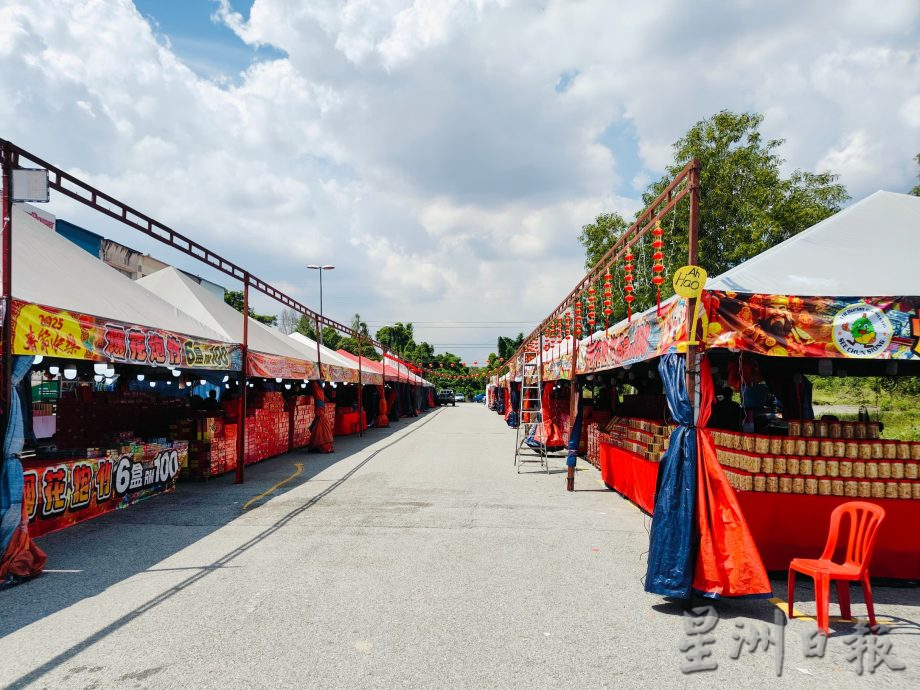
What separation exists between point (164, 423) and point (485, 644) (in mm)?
10420

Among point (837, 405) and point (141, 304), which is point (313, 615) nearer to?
point (141, 304)

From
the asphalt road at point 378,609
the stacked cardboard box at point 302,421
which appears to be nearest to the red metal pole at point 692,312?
the asphalt road at point 378,609

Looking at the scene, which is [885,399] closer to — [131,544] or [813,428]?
[813,428]

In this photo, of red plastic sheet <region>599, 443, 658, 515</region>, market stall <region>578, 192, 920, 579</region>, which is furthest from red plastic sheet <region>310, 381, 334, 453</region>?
market stall <region>578, 192, 920, 579</region>

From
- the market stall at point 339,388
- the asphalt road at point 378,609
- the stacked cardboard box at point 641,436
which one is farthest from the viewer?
the market stall at point 339,388

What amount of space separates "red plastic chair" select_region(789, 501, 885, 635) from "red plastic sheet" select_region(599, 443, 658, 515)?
120 inches

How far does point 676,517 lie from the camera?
5.39 meters

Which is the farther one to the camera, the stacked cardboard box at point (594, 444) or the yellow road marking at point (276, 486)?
the stacked cardboard box at point (594, 444)

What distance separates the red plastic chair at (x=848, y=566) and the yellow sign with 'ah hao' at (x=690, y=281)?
Answer: 7.44ft

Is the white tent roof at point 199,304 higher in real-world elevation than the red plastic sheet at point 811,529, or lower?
higher

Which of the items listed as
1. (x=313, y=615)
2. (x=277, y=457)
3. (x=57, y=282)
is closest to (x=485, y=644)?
(x=313, y=615)

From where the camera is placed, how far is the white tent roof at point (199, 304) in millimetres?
13367

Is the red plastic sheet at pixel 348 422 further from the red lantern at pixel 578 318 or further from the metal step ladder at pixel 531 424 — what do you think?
the red lantern at pixel 578 318

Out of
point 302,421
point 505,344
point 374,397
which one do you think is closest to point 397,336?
point 505,344
